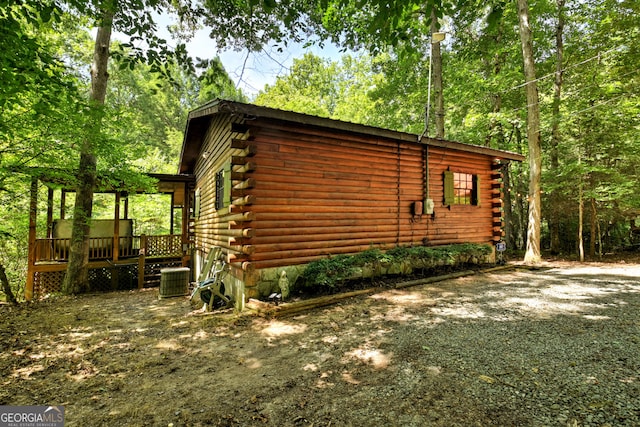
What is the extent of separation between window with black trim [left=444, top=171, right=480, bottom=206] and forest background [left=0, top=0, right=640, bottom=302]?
129 inches

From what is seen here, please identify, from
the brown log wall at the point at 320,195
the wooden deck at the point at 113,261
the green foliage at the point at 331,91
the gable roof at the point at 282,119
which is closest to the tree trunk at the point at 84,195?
the wooden deck at the point at 113,261

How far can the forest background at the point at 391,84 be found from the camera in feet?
13.8

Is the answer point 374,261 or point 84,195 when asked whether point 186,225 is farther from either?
point 374,261

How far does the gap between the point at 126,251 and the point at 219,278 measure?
7.45m

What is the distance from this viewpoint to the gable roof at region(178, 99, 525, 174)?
5012 millimetres

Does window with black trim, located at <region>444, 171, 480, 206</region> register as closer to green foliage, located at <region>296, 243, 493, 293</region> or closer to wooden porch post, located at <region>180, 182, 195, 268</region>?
green foliage, located at <region>296, 243, 493, 293</region>

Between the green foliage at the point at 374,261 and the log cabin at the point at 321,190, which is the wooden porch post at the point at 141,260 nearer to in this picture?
the log cabin at the point at 321,190

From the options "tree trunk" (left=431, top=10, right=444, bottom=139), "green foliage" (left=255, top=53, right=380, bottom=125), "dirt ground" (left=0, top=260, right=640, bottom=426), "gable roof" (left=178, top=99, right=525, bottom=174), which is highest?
"green foliage" (left=255, top=53, right=380, bottom=125)

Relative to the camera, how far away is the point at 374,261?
6555 mm

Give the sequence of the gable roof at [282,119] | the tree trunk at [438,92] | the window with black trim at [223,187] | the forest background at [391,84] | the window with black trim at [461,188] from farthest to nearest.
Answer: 1. the tree trunk at [438,92]
2. the window with black trim at [461,188]
3. the window with black trim at [223,187]
4. the gable roof at [282,119]
5. the forest background at [391,84]

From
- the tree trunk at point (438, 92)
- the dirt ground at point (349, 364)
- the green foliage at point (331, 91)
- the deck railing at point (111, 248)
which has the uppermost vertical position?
the green foliage at point (331, 91)

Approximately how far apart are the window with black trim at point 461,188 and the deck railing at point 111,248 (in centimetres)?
1052

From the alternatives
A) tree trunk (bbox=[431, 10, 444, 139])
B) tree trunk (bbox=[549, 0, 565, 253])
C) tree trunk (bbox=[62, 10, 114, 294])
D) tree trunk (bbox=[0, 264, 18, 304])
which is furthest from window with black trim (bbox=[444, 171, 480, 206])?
tree trunk (bbox=[0, 264, 18, 304])

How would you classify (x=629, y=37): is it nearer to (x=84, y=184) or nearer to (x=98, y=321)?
(x=98, y=321)
